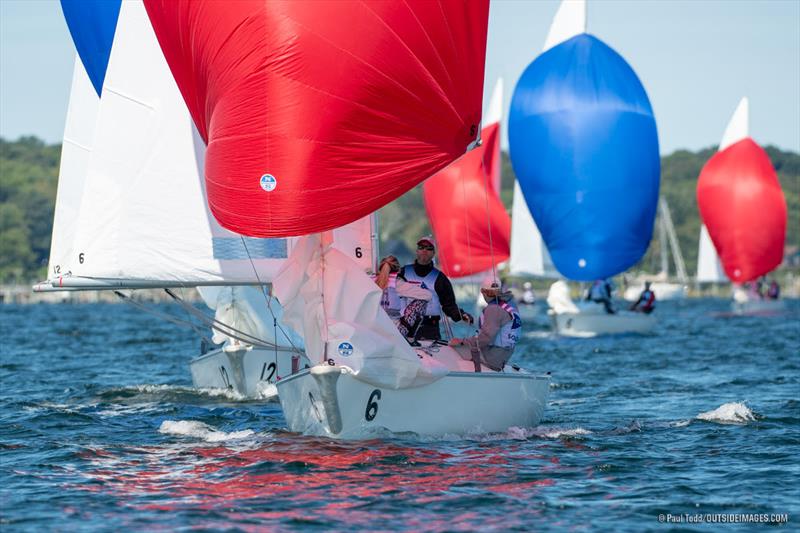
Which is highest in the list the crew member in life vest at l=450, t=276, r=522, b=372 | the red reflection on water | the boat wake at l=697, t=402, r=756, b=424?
the crew member in life vest at l=450, t=276, r=522, b=372

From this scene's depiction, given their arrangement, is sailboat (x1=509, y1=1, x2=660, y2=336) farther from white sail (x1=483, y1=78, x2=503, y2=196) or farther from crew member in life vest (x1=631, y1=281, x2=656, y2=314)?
white sail (x1=483, y1=78, x2=503, y2=196)

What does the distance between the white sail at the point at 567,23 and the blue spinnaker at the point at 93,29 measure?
20.4 metres

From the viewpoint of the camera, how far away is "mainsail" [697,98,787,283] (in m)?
55.2

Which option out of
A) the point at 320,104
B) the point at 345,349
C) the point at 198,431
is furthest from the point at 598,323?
the point at 320,104

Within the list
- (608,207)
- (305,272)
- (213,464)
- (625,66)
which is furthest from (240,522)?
(625,66)

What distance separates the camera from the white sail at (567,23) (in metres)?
37.7

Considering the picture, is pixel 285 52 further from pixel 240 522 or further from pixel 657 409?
pixel 657 409

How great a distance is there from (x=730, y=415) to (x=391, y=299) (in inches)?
191

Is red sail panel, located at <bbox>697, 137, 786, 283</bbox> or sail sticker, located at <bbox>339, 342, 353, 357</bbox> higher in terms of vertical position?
red sail panel, located at <bbox>697, 137, 786, 283</bbox>

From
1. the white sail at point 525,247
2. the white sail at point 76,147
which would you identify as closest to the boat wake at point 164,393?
the white sail at point 76,147

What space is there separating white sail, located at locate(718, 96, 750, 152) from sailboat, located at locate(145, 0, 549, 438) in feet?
155

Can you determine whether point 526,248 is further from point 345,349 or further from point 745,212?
point 345,349

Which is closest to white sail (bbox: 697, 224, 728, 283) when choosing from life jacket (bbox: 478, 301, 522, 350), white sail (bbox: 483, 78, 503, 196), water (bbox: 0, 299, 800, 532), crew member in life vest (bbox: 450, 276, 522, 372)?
white sail (bbox: 483, 78, 503, 196)

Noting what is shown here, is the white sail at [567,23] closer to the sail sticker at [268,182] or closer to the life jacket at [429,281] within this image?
the life jacket at [429,281]
